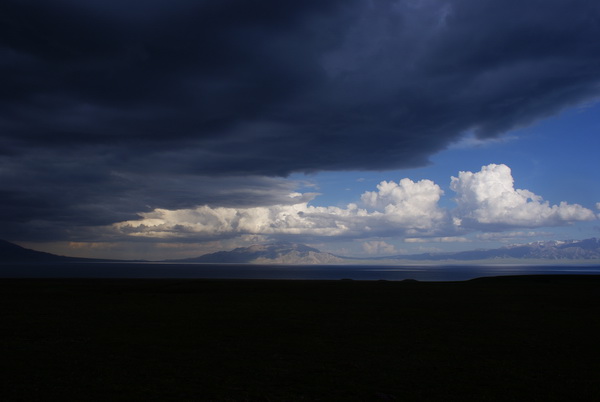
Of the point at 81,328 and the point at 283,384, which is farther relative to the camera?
the point at 81,328

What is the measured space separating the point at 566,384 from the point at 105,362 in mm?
18126

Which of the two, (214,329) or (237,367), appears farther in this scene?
(214,329)

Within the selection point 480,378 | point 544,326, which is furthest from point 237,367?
point 544,326

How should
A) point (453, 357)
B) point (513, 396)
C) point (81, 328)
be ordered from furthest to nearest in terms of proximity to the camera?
point (81, 328)
point (453, 357)
point (513, 396)

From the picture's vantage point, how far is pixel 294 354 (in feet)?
69.0

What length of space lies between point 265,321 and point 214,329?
180 inches

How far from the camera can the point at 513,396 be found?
15047 millimetres

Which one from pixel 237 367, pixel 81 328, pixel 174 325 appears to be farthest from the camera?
pixel 174 325

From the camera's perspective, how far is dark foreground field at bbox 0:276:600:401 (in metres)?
15.2

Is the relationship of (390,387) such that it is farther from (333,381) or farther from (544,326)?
(544,326)

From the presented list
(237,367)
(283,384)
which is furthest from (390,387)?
(237,367)

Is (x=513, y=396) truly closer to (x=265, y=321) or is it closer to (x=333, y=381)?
(x=333, y=381)

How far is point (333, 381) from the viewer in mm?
16484

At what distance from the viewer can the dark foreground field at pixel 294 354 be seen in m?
15.2
